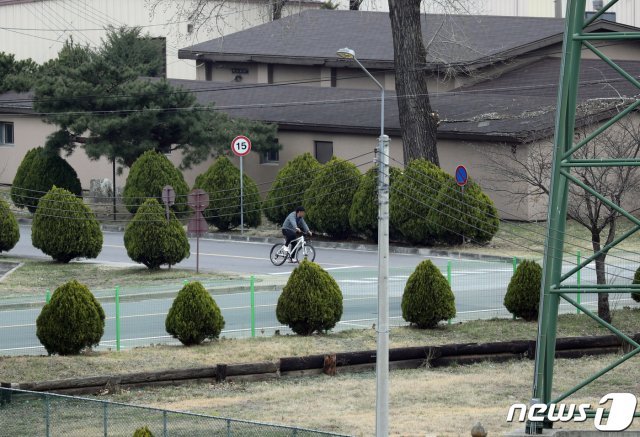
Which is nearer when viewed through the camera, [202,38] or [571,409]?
[571,409]

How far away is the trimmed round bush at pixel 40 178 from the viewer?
1949 inches

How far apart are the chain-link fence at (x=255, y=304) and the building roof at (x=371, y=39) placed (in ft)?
63.4

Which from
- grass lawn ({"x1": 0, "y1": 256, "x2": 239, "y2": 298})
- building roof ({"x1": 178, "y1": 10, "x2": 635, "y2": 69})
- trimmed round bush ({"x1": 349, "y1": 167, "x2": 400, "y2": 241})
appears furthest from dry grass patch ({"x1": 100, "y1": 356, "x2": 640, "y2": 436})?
building roof ({"x1": 178, "y1": 10, "x2": 635, "y2": 69})

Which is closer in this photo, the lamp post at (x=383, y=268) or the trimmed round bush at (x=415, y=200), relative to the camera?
the lamp post at (x=383, y=268)

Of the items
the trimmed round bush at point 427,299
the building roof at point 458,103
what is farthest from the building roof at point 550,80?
the trimmed round bush at point 427,299

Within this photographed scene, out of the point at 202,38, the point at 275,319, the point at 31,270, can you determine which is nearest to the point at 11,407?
the point at 275,319

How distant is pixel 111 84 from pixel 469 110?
12941 mm

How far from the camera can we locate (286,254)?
3766 cm

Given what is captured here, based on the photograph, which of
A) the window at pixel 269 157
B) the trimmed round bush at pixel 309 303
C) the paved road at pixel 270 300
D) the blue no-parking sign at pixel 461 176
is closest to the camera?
the trimmed round bush at pixel 309 303

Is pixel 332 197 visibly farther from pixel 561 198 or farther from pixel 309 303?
pixel 561 198

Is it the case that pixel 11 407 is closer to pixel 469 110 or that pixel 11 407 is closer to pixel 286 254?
pixel 286 254

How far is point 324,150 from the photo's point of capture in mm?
51031

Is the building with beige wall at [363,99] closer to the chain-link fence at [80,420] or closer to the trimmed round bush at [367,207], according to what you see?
the trimmed round bush at [367,207]

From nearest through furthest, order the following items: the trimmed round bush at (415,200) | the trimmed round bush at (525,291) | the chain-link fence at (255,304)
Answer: the chain-link fence at (255,304), the trimmed round bush at (525,291), the trimmed round bush at (415,200)
